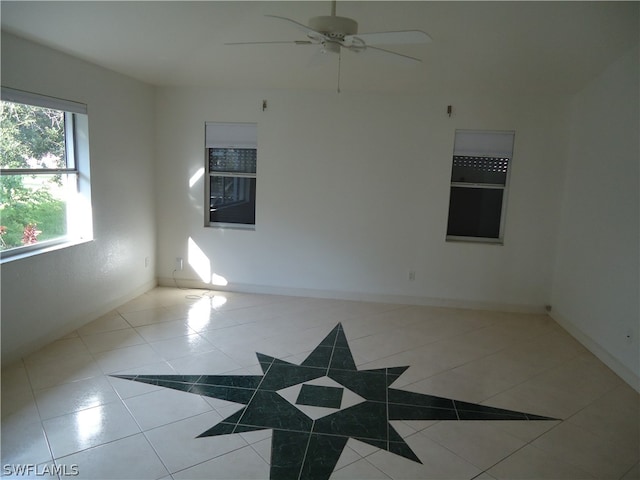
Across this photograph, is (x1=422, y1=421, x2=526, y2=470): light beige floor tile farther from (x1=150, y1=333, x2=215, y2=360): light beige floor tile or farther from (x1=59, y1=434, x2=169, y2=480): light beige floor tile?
(x1=150, y1=333, x2=215, y2=360): light beige floor tile

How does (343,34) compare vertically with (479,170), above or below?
above

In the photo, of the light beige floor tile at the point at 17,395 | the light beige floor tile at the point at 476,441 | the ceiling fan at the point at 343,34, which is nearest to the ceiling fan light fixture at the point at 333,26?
the ceiling fan at the point at 343,34

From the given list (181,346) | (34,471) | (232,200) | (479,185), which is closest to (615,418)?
(479,185)

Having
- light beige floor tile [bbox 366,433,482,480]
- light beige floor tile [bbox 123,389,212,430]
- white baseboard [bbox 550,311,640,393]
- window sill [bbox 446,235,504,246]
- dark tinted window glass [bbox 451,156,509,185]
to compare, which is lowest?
light beige floor tile [bbox 366,433,482,480]

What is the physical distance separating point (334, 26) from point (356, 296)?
357 cm

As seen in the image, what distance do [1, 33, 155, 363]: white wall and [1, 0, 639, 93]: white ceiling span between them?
0.70 ft

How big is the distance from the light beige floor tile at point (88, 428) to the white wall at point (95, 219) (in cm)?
105

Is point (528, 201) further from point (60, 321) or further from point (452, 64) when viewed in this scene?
point (60, 321)

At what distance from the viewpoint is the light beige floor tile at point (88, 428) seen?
101 inches

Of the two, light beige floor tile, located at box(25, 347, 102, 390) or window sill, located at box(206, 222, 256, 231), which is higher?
window sill, located at box(206, 222, 256, 231)

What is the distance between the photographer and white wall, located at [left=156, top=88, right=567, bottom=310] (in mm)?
5074

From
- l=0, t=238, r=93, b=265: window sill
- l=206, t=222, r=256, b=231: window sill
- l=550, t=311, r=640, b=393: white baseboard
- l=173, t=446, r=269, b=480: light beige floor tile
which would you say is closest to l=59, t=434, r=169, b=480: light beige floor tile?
l=173, t=446, r=269, b=480: light beige floor tile

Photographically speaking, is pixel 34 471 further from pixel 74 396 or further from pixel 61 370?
pixel 61 370

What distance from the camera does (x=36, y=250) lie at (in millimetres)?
3762
